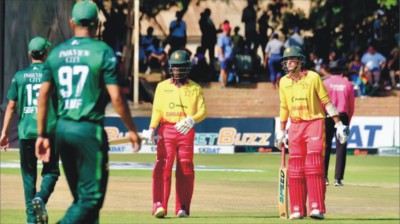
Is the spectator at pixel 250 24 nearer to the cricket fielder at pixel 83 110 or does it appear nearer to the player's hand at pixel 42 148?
the cricket fielder at pixel 83 110

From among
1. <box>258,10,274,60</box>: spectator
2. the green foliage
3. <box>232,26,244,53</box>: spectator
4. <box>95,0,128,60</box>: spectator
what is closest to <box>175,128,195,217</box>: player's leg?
<box>95,0,128,60</box>: spectator

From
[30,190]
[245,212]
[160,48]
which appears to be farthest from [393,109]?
[30,190]

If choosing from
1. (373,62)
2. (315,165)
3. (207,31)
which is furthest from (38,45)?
(373,62)

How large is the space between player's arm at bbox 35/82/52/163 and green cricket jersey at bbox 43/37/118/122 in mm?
95

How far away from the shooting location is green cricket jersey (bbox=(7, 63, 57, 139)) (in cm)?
1414

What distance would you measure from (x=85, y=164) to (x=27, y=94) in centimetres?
401

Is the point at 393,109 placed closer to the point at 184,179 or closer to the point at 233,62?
the point at 233,62

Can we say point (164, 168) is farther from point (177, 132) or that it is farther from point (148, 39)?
point (148, 39)

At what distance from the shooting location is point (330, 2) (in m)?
41.9

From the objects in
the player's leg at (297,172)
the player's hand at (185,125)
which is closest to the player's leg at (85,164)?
the player's hand at (185,125)

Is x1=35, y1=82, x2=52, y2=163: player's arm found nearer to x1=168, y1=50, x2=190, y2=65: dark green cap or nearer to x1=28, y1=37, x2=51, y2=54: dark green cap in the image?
x1=28, y1=37, x2=51, y2=54: dark green cap

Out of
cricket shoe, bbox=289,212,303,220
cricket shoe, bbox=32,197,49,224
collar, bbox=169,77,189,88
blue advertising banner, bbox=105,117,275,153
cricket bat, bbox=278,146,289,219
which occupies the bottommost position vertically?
blue advertising banner, bbox=105,117,275,153

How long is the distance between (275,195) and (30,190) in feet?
24.3

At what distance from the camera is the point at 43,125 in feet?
34.5
